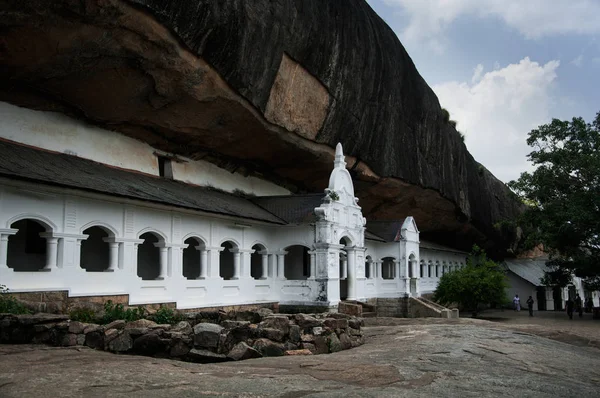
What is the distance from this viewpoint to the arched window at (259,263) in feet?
76.1

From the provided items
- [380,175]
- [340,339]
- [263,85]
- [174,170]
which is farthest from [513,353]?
[380,175]

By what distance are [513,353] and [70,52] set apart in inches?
484

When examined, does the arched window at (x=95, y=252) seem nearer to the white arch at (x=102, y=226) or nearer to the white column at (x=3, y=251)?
the white arch at (x=102, y=226)

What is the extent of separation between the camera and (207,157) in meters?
23.5

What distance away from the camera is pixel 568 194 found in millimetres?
32000

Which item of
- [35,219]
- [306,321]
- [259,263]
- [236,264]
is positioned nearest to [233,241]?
[236,264]

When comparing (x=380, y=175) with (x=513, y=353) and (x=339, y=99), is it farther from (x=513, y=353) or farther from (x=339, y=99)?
(x=513, y=353)

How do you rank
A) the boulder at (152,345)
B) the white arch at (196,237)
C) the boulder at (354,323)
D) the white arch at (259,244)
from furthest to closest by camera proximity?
the white arch at (259,244) < the white arch at (196,237) < the boulder at (354,323) < the boulder at (152,345)

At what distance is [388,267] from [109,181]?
2122 cm

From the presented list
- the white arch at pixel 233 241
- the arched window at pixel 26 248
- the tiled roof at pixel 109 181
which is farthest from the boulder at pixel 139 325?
the white arch at pixel 233 241

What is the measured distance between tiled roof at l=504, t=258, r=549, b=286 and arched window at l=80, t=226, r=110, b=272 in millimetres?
35573

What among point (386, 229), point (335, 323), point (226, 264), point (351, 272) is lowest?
point (335, 323)

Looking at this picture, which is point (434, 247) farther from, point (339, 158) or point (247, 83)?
point (247, 83)

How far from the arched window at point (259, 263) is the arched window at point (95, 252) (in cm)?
651
